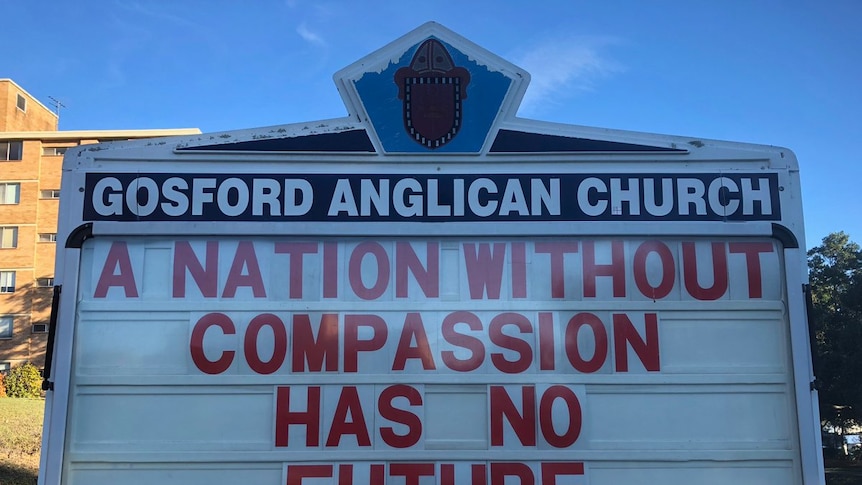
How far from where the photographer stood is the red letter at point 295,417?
9.54 ft

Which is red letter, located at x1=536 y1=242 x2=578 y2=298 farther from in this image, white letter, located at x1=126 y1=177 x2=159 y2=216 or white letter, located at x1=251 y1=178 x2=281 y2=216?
white letter, located at x1=126 y1=177 x2=159 y2=216

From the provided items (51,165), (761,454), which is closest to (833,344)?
(761,454)

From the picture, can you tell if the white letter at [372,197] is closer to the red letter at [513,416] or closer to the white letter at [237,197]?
the white letter at [237,197]

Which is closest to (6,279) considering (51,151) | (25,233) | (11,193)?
(25,233)

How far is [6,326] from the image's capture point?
102ft

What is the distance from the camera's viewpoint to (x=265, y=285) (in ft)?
9.90

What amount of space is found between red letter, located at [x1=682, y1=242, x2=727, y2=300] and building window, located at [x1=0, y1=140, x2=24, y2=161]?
112 ft

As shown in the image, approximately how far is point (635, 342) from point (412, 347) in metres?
0.98

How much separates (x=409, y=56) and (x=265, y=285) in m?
1.24

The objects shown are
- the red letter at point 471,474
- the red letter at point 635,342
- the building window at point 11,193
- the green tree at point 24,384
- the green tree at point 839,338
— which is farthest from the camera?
the building window at point 11,193

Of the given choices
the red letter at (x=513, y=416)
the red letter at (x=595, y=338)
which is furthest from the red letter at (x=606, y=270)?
the red letter at (x=513, y=416)

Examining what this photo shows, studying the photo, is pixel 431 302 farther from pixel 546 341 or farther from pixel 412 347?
pixel 546 341

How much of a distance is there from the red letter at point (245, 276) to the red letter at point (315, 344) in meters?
0.22

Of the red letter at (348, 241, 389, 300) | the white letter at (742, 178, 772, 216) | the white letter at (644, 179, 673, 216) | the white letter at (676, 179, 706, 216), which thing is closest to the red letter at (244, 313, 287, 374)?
the red letter at (348, 241, 389, 300)
